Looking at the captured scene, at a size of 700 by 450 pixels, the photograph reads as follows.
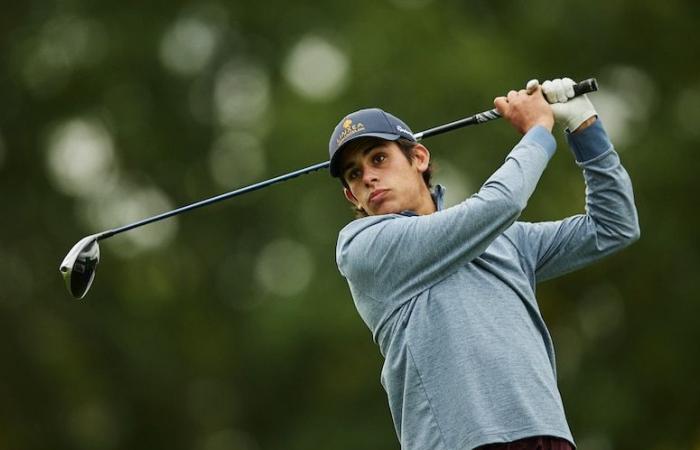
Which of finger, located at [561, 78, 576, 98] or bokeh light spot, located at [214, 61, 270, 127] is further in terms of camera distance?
bokeh light spot, located at [214, 61, 270, 127]

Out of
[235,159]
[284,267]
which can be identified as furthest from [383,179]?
[235,159]

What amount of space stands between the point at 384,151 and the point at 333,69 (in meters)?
15.8

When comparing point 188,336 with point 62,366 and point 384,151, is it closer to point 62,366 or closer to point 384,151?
point 62,366

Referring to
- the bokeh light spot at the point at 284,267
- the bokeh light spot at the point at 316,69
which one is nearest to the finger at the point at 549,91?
the bokeh light spot at the point at 284,267

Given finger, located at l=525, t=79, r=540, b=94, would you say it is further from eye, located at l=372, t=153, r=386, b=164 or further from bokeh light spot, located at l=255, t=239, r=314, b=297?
bokeh light spot, located at l=255, t=239, r=314, b=297

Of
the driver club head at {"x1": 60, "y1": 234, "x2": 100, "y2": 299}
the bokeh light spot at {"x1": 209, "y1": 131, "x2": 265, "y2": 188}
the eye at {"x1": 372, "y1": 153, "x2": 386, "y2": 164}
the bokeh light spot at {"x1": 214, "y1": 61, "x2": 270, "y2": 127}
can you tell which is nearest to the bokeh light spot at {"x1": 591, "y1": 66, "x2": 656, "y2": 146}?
the bokeh light spot at {"x1": 209, "y1": 131, "x2": 265, "y2": 188}

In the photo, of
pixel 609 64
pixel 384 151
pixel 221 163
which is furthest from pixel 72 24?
pixel 384 151

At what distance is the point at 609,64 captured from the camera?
70.6ft

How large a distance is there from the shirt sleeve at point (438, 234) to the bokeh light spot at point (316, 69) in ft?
50.4

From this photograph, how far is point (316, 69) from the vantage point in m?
22.3

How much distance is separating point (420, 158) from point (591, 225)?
68 cm

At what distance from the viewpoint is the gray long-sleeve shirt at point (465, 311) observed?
5305mm

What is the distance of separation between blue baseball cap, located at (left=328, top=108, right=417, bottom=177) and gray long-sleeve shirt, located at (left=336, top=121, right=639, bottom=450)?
313 millimetres

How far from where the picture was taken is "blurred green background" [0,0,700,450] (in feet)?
67.4
